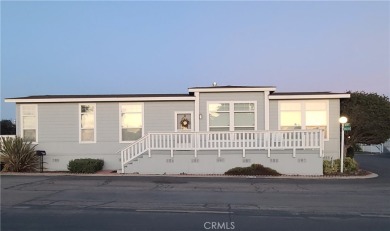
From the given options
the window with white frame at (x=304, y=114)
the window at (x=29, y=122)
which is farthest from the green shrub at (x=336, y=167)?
the window at (x=29, y=122)

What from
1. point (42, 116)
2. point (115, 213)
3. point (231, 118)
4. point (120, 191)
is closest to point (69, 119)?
point (42, 116)

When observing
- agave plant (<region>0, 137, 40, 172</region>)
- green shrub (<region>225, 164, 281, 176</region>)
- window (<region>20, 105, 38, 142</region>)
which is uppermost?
window (<region>20, 105, 38, 142</region>)

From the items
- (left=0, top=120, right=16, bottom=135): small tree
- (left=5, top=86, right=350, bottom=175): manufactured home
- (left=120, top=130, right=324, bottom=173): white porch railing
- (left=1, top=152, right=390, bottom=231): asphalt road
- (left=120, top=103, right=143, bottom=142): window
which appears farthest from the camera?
(left=0, top=120, right=16, bottom=135): small tree

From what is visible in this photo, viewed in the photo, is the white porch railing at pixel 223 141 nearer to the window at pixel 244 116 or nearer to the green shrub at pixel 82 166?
the green shrub at pixel 82 166

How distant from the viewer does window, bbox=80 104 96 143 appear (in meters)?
21.5

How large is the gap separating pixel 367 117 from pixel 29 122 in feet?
58.2

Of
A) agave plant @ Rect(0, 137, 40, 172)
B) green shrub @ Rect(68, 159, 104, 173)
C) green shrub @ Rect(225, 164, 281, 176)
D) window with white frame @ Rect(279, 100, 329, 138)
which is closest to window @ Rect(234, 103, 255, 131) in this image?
window with white frame @ Rect(279, 100, 329, 138)

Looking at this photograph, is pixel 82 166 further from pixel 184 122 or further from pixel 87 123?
pixel 184 122

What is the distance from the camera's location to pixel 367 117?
2167cm

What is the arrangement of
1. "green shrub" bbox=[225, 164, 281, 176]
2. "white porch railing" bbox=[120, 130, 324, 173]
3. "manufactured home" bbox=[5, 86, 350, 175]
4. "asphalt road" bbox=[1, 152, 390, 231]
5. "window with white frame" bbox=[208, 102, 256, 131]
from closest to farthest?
1. "asphalt road" bbox=[1, 152, 390, 231]
2. "green shrub" bbox=[225, 164, 281, 176]
3. "white porch railing" bbox=[120, 130, 324, 173]
4. "manufactured home" bbox=[5, 86, 350, 175]
5. "window with white frame" bbox=[208, 102, 256, 131]

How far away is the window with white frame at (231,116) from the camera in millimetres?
21156

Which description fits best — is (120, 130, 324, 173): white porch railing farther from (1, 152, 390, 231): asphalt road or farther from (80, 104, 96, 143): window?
(80, 104, 96, 143): window

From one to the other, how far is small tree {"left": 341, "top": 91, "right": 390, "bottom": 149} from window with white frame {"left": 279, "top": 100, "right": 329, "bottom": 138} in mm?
1843

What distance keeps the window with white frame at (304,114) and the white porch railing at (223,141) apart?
81.1 inches
